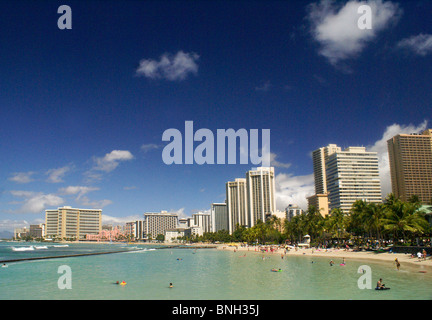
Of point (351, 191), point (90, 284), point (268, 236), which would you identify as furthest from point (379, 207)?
point (351, 191)

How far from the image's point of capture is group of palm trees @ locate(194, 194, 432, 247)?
64312mm

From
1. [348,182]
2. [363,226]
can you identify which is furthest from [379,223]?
[348,182]

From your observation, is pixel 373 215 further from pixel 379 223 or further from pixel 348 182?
pixel 348 182

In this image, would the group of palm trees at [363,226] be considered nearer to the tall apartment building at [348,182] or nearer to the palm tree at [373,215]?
the palm tree at [373,215]

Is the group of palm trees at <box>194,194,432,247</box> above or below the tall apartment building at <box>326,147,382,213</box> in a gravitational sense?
below

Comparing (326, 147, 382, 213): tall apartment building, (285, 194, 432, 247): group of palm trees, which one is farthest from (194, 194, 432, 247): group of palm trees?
(326, 147, 382, 213): tall apartment building

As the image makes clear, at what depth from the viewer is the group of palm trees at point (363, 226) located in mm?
64312

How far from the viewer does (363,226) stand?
85.3 m

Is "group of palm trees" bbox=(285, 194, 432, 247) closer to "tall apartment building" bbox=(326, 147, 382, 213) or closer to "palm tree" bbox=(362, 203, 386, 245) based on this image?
"palm tree" bbox=(362, 203, 386, 245)

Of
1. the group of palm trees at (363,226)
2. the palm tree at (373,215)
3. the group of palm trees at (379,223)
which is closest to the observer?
the group of palm trees at (379,223)

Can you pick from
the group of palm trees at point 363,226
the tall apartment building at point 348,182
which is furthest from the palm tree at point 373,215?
the tall apartment building at point 348,182
